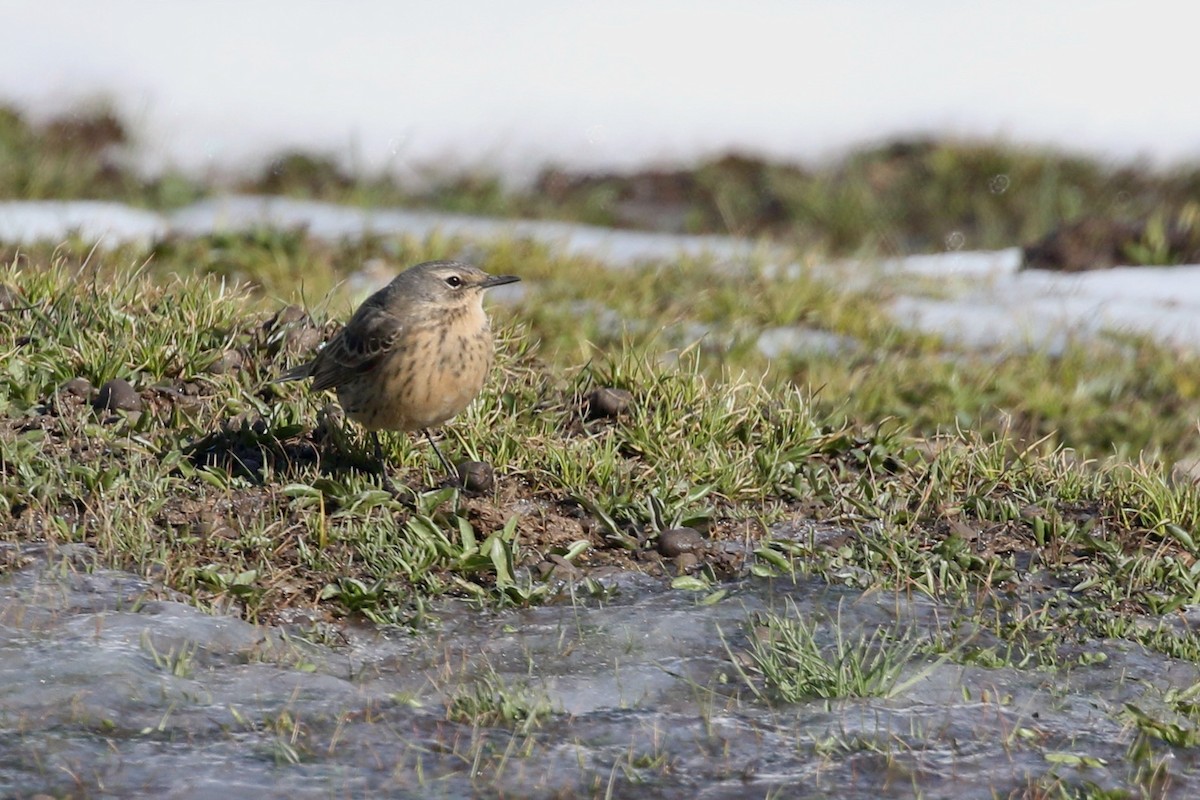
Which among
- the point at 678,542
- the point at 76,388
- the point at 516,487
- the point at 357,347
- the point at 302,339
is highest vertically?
the point at 357,347

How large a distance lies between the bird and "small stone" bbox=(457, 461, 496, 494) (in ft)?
0.48

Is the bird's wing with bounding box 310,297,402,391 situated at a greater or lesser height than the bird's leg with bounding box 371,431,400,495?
greater

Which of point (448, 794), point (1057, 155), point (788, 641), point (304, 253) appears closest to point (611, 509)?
point (788, 641)

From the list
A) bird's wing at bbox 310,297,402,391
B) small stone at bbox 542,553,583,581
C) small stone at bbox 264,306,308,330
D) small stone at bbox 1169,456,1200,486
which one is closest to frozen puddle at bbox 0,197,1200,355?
small stone at bbox 1169,456,1200,486

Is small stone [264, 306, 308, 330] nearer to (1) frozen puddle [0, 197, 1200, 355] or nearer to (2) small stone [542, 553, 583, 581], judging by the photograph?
(2) small stone [542, 553, 583, 581]

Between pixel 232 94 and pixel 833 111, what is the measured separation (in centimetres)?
632

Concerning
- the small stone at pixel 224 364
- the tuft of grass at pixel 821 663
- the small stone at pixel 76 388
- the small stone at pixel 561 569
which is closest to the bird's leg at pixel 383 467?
the small stone at pixel 561 569

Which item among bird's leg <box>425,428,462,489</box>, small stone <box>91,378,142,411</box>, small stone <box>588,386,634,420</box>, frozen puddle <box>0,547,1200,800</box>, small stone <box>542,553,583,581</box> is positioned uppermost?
small stone <box>91,378,142,411</box>

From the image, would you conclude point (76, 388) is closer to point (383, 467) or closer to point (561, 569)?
point (383, 467)

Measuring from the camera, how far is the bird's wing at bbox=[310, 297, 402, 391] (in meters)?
6.55

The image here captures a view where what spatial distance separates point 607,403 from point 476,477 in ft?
3.21

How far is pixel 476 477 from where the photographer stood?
661 centimetres

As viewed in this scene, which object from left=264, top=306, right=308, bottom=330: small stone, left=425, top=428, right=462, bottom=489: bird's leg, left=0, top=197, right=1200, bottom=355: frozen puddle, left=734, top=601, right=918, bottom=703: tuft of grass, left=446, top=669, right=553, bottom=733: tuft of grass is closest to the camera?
left=446, top=669, right=553, bottom=733: tuft of grass

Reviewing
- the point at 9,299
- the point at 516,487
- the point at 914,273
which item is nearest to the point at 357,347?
the point at 516,487
